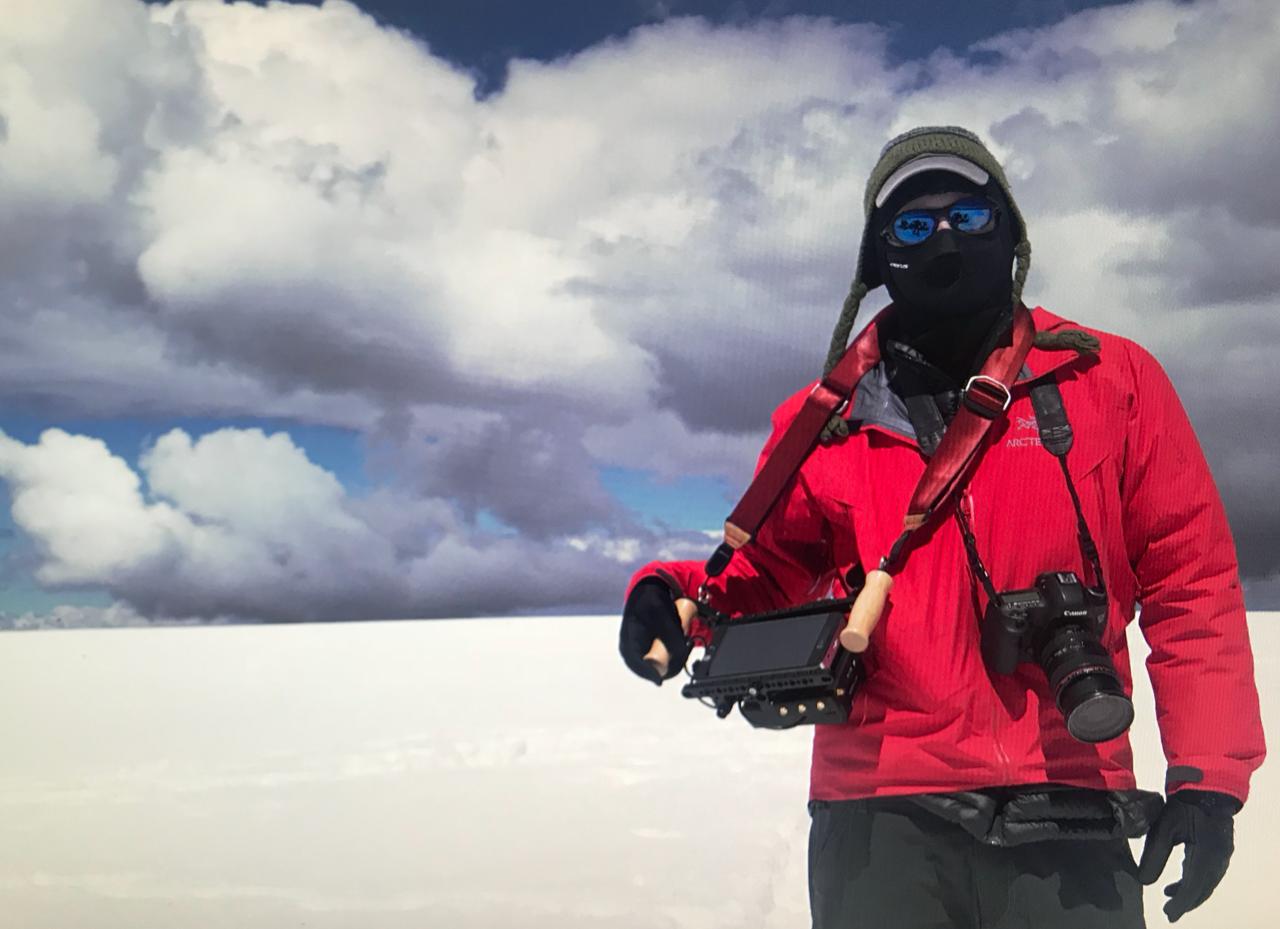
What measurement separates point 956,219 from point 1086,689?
0.78m

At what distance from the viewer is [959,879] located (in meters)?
1.55

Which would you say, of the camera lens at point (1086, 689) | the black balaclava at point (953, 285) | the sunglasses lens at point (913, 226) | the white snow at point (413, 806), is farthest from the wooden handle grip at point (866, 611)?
the white snow at point (413, 806)

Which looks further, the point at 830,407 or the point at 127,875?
the point at 127,875

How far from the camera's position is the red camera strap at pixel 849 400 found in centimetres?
160

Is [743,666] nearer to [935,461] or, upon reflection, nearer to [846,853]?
[846,853]

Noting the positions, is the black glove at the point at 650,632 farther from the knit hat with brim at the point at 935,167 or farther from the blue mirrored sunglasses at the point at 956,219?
the blue mirrored sunglasses at the point at 956,219

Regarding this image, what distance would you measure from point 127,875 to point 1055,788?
12.7 ft

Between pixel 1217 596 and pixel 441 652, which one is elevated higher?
pixel 441 652

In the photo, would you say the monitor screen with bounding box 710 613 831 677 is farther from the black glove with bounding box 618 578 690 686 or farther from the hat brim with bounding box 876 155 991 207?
the hat brim with bounding box 876 155 991 207

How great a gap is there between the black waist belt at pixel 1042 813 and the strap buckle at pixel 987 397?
52cm

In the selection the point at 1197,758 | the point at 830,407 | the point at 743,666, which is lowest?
the point at 1197,758

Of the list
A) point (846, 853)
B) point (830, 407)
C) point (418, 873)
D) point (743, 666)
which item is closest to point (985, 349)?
point (830, 407)

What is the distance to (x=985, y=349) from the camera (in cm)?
180

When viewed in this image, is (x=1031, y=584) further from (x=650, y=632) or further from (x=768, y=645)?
(x=650, y=632)
